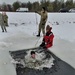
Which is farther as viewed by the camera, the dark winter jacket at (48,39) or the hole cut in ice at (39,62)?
the dark winter jacket at (48,39)

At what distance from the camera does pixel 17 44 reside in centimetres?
775

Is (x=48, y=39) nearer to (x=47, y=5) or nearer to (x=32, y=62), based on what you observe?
(x=32, y=62)

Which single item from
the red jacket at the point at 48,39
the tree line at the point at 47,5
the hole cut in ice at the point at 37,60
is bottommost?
the tree line at the point at 47,5

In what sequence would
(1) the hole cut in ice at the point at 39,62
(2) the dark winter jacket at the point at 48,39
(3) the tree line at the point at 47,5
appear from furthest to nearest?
1. (3) the tree line at the point at 47,5
2. (2) the dark winter jacket at the point at 48,39
3. (1) the hole cut in ice at the point at 39,62

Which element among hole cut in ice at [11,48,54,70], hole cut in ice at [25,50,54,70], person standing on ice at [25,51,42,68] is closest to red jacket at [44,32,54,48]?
hole cut in ice at [11,48,54,70]

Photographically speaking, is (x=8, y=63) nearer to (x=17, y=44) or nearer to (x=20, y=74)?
(x=20, y=74)

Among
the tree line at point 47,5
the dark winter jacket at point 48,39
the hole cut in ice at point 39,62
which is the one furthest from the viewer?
the tree line at point 47,5

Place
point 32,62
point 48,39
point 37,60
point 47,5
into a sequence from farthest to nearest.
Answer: point 47,5 → point 48,39 → point 37,60 → point 32,62

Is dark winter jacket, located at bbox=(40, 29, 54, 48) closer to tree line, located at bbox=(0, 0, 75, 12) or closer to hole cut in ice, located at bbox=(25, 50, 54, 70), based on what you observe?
hole cut in ice, located at bbox=(25, 50, 54, 70)

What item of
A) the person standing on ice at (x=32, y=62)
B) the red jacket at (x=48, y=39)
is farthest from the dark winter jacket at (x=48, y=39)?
the person standing on ice at (x=32, y=62)

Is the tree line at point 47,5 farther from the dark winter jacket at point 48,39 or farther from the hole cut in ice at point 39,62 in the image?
the hole cut in ice at point 39,62

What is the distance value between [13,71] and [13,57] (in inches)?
47.5

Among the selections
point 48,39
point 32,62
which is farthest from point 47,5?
point 32,62

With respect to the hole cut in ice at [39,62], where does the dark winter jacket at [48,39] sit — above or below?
above
